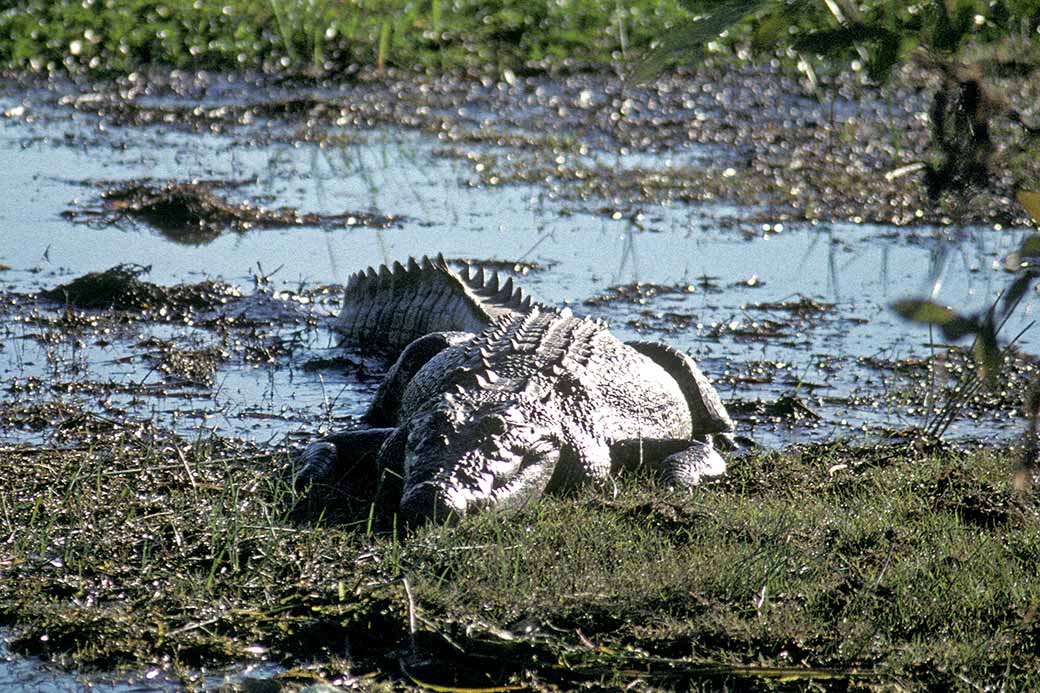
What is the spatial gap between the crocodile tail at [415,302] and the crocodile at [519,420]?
0.39ft

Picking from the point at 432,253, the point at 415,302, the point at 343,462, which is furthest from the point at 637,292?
the point at 343,462

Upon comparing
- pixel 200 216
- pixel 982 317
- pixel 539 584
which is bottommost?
pixel 539 584

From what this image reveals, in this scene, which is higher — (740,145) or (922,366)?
(740,145)

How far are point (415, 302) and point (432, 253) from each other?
62.1 inches

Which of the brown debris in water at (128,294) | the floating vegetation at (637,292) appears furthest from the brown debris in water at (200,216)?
the floating vegetation at (637,292)

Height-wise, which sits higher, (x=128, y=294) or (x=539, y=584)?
(x=128, y=294)

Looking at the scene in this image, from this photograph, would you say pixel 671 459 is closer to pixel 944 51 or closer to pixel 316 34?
pixel 944 51

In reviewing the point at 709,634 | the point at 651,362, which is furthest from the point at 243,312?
the point at 709,634

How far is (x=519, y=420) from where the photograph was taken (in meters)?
4.72

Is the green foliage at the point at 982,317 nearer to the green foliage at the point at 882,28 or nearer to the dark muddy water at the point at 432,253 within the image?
the green foliage at the point at 882,28

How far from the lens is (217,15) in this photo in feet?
45.9

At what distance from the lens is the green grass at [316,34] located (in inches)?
518

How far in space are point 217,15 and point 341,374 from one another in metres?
8.40

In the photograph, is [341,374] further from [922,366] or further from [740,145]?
[740,145]
